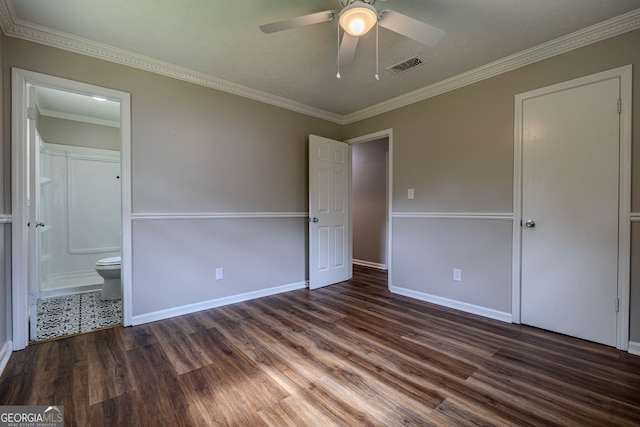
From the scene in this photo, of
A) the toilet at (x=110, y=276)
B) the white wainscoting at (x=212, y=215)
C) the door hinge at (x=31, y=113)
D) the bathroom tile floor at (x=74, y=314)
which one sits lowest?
the bathroom tile floor at (x=74, y=314)

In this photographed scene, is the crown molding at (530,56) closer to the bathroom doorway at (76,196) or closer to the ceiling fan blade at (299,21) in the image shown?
the ceiling fan blade at (299,21)

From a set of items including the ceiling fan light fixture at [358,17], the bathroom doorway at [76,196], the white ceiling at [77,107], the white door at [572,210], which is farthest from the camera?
the bathroom doorway at [76,196]

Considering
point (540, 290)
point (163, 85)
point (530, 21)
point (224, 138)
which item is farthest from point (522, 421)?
point (163, 85)

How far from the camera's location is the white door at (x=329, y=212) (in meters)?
3.64

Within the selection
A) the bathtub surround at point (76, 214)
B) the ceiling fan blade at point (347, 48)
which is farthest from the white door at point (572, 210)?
the bathtub surround at point (76, 214)

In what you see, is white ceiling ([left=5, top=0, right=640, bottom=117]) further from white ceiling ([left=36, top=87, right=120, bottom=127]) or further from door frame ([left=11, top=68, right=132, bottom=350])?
white ceiling ([left=36, top=87, right=120, bottom=127])

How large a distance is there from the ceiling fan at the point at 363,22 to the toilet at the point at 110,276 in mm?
3114

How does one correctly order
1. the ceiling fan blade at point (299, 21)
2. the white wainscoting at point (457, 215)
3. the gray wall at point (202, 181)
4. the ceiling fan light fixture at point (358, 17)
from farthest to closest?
the white wainscoting at point (457, 215)
the gray wall at point (202, 181)
the ceiling fan blade at point (299, 21)
the ceiling fan light fixture at point (358, 17)

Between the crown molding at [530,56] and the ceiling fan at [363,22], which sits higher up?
the crown molding at [530,56]

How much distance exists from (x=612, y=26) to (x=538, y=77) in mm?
488

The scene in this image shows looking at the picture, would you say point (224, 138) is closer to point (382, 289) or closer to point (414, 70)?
point (414, 70)

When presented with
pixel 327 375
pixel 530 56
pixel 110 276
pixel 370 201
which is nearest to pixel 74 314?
pixel 110 276

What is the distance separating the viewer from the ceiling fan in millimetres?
1546

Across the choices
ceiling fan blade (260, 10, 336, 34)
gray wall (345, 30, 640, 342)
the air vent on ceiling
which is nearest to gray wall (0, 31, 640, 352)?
gray wall (345, 30, 640, 342)
